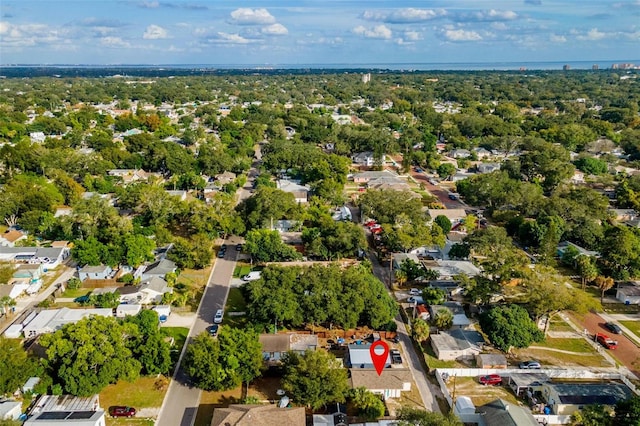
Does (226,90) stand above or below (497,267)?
above

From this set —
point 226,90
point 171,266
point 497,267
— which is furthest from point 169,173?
point 226,90

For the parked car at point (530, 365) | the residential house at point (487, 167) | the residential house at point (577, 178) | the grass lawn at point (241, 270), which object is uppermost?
the residential house at point (487, 167)

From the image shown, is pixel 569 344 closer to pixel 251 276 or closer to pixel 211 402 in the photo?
pixel 211 402

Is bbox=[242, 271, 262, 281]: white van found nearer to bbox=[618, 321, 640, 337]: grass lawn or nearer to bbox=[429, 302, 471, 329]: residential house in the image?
bbox=[429, 302, 471, 329]: residential house

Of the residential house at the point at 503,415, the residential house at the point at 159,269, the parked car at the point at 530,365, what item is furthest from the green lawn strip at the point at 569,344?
the residential house at the point at 159,269

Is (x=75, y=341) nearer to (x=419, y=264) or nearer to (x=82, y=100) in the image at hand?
(x=419, y=264)

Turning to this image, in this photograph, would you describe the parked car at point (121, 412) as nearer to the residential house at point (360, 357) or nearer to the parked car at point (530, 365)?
the residential house at point (360, 357)

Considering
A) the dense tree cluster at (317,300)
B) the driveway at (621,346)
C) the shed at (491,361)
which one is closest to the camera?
the shed at (491,361)
